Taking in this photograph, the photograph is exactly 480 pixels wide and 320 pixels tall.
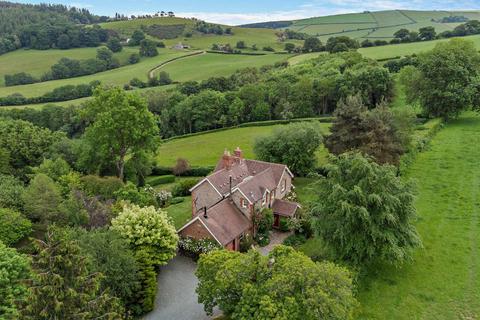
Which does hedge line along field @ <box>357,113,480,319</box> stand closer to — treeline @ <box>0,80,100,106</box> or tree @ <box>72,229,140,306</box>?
tree @ <box>72,229,140,306</box>

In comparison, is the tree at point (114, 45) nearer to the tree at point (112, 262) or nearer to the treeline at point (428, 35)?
the treeline at point (428, 35)

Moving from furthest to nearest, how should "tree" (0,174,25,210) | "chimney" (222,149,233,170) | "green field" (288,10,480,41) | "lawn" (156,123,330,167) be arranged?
"green field" (288,10,480,41) → "lawn" (156,123,330,167) → "chimney" (222,149,233,170) → "tree" (0,174,25,210)

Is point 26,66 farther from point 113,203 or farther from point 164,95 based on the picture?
point 113,203

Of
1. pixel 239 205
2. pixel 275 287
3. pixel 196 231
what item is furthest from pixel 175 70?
pixel 275 287

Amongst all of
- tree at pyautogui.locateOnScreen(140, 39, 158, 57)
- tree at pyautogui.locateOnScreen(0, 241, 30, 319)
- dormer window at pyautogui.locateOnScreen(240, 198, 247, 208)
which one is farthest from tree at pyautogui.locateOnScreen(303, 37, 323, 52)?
tree at pyautogui.locateOnScreen(0, 241, 30, 319)

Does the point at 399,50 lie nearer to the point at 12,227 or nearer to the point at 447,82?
the point at 447,82

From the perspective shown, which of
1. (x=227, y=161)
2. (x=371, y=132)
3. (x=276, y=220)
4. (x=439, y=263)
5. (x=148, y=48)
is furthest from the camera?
(x=148, y=48)

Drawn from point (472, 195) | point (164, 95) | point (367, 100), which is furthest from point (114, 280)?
point (164, 95)
